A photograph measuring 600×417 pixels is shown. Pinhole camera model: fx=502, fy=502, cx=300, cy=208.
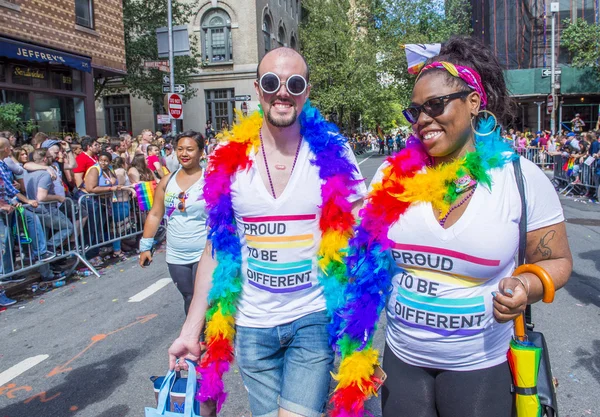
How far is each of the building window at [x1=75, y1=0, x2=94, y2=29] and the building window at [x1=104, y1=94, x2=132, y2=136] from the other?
16.2m

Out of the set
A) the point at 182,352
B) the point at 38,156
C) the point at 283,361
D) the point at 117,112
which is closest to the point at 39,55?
the point at 38,156

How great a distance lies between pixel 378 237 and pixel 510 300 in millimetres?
623

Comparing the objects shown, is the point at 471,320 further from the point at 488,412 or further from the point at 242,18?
the point at 242,18

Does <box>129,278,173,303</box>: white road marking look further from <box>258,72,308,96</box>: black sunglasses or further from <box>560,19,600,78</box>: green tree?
<box>560,19,600,78</box>: green tree

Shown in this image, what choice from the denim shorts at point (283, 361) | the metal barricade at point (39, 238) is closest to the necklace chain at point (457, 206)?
the denim shorts at point (283, 361)

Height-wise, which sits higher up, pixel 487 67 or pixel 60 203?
pixel 487 67

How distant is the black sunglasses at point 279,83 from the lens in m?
2.32

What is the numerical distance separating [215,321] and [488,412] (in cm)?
122

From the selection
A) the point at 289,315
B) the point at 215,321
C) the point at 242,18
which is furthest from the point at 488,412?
the point at 242,18

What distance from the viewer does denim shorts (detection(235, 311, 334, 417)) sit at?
7.17 ft

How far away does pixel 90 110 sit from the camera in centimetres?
1681

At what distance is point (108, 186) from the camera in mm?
8469

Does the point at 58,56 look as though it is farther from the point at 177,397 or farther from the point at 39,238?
the point at 177,397

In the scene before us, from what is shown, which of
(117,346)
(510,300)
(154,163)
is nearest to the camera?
(510,300)
